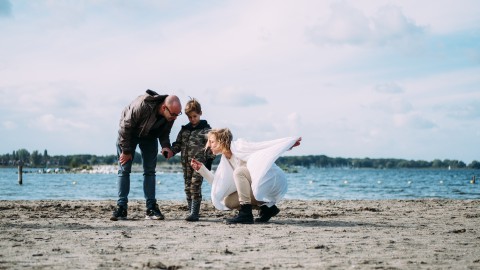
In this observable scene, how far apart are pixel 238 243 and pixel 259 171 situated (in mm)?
1857

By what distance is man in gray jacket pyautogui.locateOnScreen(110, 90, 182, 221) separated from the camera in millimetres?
8262

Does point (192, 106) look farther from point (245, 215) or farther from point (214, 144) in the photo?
point (245, 215)

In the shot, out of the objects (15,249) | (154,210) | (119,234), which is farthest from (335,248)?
(154,210)

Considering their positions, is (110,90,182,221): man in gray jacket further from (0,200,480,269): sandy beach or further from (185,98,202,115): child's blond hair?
(0,200,480,269): sandy beach

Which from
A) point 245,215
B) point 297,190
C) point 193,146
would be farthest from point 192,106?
point 297,190

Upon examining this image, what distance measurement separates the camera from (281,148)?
7.89 metres

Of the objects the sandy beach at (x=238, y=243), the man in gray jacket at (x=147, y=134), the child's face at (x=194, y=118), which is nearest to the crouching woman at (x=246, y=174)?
the sandy beach at (x=238, y=243)

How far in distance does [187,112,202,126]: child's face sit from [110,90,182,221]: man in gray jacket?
20cm

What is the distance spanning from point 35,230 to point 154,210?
7.12ft

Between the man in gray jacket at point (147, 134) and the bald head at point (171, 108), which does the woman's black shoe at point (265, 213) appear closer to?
the man in gray jacket at point (147, 134)

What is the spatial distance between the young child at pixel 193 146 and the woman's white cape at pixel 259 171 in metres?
0.38

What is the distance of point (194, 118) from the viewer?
8.43 meters

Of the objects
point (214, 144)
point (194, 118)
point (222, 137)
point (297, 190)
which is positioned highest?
point (194, 118)

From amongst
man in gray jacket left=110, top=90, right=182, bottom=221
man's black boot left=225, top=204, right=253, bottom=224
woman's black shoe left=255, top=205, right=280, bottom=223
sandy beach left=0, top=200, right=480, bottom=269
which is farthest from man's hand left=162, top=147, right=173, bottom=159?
woman's black shoe left=255, top=205, right=280, bottom=223
